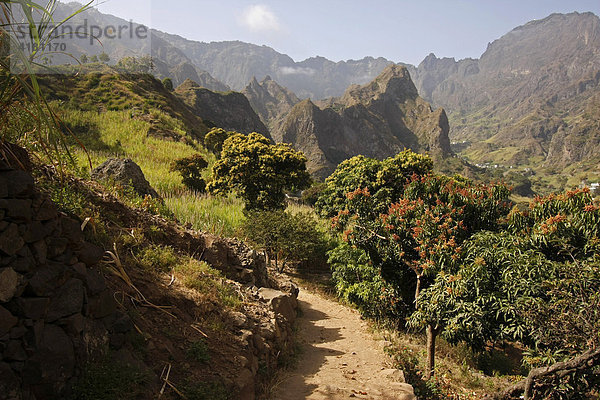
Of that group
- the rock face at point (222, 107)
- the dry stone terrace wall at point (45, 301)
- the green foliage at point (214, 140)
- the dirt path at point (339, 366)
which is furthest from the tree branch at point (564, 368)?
the rock face at point (222, 107)

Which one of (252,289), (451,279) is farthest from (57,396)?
(451,279)

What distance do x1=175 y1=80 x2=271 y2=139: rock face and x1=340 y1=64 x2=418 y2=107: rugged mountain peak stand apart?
94190 millimetres

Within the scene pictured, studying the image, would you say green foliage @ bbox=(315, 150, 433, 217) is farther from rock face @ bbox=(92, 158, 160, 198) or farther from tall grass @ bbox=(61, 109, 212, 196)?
tall grass @ bbox=(61, 109, 212, 196)

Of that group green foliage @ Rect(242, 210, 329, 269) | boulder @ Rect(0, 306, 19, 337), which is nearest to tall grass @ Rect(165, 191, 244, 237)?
green foliage @ Rect(242, 210, 329, 269)

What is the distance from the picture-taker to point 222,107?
8975 cm

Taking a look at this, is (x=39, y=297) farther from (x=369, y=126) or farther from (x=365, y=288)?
(x=369, y=126)

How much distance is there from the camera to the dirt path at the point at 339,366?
4.88m

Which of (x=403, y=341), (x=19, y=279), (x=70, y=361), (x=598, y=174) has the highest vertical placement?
(x=598, y=174)

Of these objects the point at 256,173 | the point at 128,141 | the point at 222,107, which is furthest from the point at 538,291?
the point at 222,107

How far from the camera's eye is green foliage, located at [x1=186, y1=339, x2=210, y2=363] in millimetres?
4004

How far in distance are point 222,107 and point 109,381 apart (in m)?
92.5

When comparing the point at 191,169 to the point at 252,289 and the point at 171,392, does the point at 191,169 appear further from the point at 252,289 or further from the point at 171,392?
the point at 171,392

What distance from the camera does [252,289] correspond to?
6926mm

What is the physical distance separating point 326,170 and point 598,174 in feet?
326
